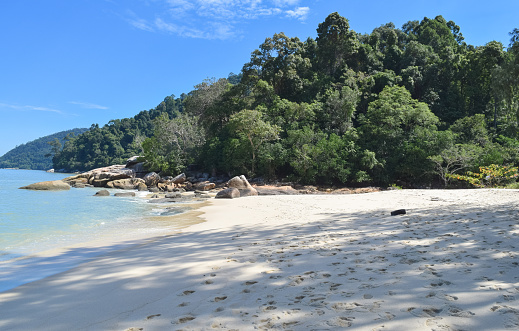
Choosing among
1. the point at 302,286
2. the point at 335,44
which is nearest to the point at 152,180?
the point at 335,44

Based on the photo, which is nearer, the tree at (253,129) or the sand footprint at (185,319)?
the sand footprint at (185,319)

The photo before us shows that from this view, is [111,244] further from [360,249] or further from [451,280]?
[451,280]

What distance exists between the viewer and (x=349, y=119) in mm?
30453

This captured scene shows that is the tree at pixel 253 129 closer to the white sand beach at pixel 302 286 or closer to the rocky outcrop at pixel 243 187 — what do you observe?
the rocky outcrop at pixel 243 187

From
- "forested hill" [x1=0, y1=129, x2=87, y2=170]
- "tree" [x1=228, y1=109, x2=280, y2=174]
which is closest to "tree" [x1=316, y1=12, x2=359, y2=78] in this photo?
"tree" [x1=228, y1=109, x2=280, y2=174]

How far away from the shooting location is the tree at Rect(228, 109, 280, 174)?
92.2 ft

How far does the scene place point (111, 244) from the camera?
695 cm

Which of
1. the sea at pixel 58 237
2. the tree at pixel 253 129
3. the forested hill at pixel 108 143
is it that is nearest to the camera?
the sea at pixel 58 237

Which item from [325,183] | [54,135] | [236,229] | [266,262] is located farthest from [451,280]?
[54,135]

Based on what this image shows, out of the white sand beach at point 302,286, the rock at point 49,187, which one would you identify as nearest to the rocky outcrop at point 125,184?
the rock at point 49,187

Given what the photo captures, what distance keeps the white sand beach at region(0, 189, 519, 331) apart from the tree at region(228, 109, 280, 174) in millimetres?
23105

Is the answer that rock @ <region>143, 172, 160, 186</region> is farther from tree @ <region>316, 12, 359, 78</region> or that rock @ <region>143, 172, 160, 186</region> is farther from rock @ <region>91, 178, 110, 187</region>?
tree @ <region>316, 12, 359, 78</region>

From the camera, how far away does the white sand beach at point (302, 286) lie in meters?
2.27

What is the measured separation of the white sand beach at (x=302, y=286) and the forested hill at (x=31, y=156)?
578ft
